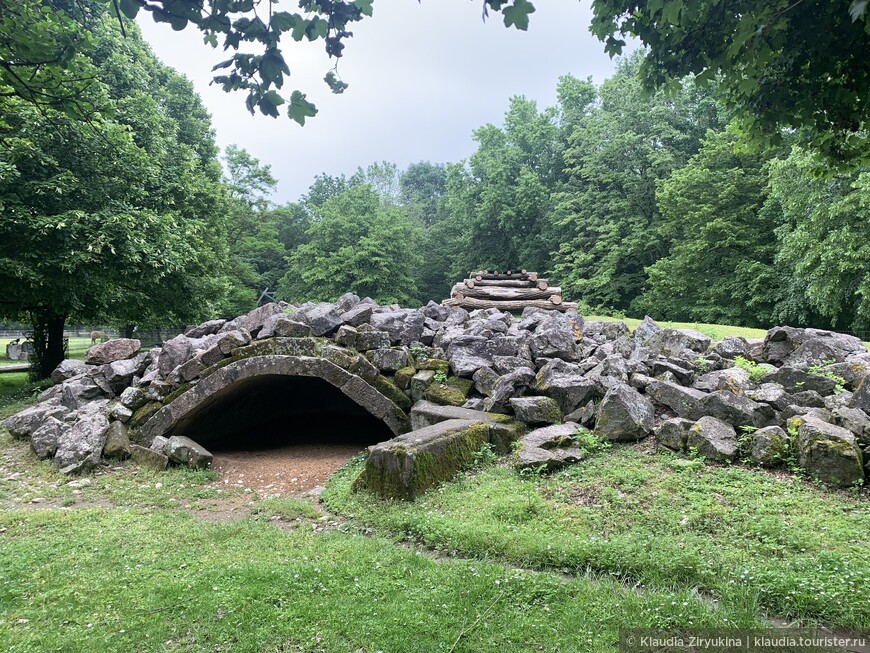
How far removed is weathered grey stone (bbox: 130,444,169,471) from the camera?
8.12 meters

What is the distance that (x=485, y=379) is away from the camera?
27.4ft

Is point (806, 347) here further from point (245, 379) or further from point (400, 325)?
point (245, 379)

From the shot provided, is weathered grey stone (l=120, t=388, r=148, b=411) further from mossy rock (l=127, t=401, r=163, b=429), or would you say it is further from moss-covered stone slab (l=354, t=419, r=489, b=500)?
moss-covered stone slab (l=354, t=419, r=489, b=500)

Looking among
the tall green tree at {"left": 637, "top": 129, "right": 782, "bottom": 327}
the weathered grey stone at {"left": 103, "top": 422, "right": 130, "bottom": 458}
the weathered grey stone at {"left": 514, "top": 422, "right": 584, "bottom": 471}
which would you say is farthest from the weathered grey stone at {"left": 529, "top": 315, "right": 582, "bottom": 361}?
the tall green tree at {"left": 637, "top": 129, "right": 782, "bottom": 327}

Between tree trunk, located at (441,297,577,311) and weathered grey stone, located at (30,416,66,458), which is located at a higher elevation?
tree trunk, located at (441,297,577,311)

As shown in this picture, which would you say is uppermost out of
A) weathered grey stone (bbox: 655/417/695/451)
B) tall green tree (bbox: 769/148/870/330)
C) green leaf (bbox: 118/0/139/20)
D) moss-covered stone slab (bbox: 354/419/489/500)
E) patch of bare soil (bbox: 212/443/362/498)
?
tall green tree (bbox: 769/148/870/330)

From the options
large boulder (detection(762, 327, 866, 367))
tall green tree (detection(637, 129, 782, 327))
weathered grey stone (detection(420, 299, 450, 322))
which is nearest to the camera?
large boulder (detection(762, 327, 866, 367))

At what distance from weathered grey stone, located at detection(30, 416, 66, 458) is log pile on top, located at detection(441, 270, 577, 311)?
30.0 feet

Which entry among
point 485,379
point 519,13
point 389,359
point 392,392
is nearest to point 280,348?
point 389,359

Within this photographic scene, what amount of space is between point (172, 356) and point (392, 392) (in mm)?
4252

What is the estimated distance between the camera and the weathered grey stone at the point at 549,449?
6168mm

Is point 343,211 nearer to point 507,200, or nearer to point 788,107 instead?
point 507,200

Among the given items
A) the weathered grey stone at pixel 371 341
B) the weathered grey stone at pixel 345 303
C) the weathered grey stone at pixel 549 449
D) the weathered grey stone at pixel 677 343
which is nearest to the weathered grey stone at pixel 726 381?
the weathered grey stone at pixel 677 343

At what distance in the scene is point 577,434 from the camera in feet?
21.8
